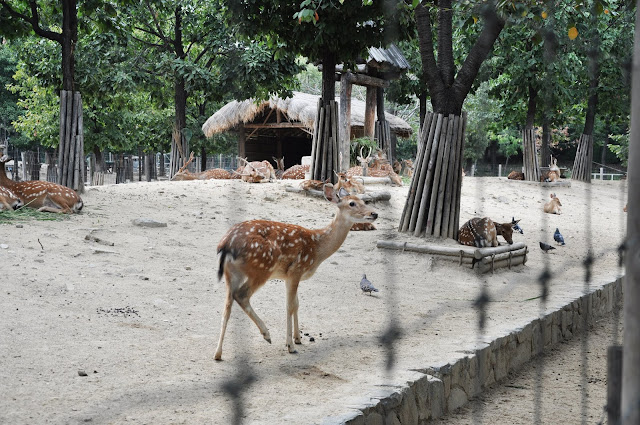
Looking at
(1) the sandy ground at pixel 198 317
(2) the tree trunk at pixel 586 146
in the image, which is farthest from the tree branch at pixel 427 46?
(2) the tree trunk at pixel 586 146

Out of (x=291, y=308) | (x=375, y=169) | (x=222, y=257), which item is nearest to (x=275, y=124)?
(x=375, y=169)

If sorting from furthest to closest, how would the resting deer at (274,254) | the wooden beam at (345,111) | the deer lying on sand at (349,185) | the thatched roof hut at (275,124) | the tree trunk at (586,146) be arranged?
the thatched roof hut at (275,124)
the tree trunk at (586,146)
the wooden beam at (345,111)
the deer lying on sand at (349,185)
the resting deer at (274,254)

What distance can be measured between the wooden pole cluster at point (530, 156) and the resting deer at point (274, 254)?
11.9 metres

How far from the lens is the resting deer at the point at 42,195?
684cm

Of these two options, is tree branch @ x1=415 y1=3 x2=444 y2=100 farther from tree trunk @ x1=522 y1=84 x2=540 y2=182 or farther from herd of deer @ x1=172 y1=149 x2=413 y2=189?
tree trunk @ x1=522 y1=84 x2=540 y2=182

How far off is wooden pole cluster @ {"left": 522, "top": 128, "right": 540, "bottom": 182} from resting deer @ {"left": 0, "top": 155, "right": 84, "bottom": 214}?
10.6 meters

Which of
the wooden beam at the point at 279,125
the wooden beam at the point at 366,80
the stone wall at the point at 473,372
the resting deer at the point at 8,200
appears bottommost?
the stone wall at the point at 473,372

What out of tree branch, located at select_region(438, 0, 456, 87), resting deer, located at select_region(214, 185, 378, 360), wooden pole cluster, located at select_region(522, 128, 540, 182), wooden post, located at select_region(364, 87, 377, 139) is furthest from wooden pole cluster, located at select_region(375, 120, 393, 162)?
resting deer, located at select_region(214, 185, 378, 360)

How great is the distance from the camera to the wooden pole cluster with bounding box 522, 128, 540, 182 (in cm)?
1523

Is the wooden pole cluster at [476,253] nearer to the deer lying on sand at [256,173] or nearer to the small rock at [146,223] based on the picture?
the small rock at [146,223]

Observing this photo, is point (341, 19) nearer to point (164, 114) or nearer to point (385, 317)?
point (385, 317)

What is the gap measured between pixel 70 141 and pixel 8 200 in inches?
66.8

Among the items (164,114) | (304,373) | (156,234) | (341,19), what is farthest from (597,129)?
(304,373)

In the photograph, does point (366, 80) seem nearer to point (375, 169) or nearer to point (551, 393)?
point (375, 169)
